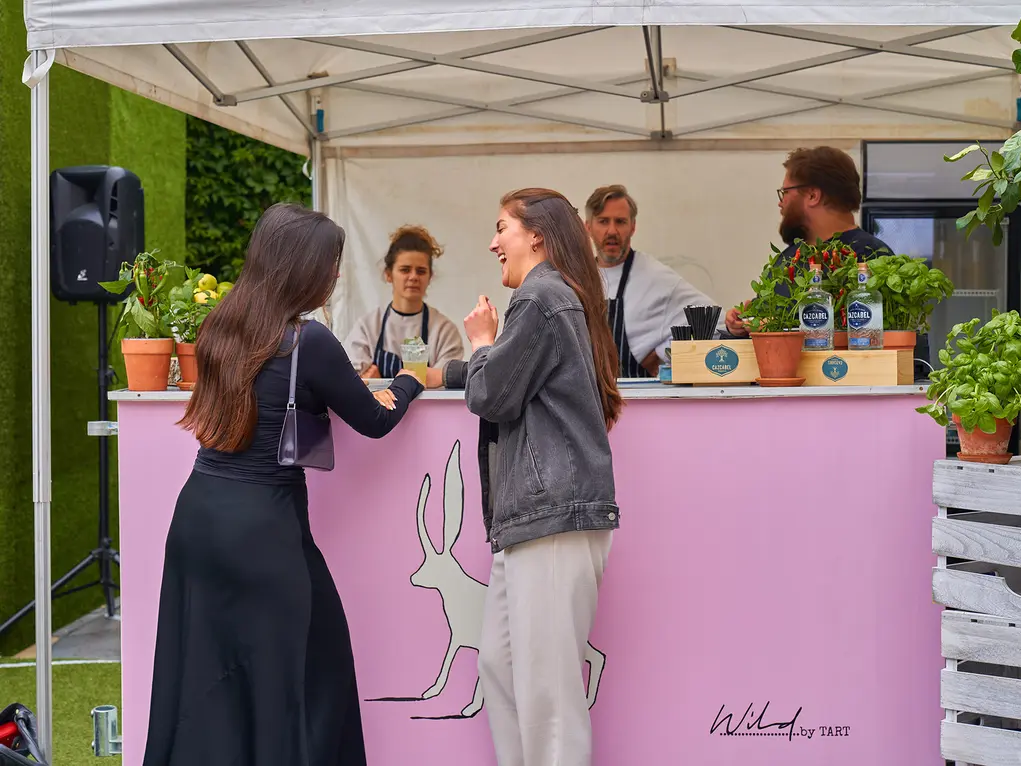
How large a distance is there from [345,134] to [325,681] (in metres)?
3.74

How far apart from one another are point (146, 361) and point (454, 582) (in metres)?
0.96

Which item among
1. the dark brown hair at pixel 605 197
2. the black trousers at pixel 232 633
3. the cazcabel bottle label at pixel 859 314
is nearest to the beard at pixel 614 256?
the dark brown hair at pixel 605 197

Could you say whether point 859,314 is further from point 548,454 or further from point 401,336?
point 401,336

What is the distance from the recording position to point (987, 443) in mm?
2447

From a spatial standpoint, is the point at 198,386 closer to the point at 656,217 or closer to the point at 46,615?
the point at 46,615

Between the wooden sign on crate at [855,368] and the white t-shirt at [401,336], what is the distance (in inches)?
86.1

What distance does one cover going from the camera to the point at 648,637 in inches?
109

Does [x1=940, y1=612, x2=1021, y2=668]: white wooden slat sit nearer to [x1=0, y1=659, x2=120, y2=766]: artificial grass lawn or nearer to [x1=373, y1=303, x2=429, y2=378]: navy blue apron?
[x1=0, y1=659, x2=120, y2=766]: artificial grass lawn

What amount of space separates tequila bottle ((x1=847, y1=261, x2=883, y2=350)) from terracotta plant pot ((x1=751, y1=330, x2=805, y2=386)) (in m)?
0.14

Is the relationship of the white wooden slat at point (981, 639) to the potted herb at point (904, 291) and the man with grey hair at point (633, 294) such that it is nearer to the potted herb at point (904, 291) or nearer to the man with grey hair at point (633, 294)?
the potted herb at point (904, 291)

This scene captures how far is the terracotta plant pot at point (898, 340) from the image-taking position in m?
2.80

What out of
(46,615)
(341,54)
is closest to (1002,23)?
(46,615)

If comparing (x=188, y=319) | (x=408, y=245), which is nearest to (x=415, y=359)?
(x=188, y=319)

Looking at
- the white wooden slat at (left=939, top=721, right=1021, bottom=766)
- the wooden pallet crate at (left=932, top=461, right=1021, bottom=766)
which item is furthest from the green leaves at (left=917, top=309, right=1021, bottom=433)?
the white wooden slat at (left=939, top=721, right=1021, bottom=766)
